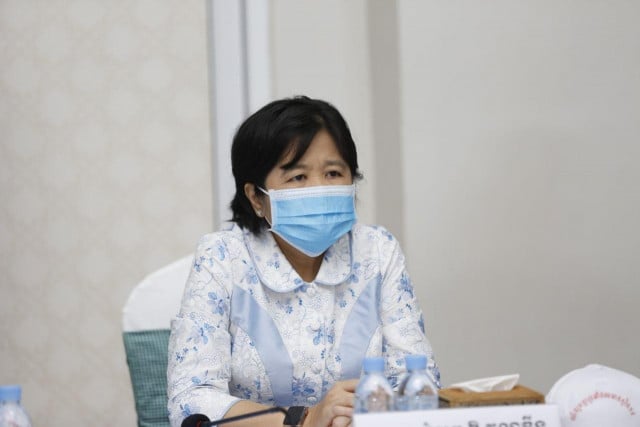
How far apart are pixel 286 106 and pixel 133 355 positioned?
Answer: 71cm

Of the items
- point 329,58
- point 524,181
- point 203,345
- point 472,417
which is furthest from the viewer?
point 329,58

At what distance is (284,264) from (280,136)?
28 centimetres

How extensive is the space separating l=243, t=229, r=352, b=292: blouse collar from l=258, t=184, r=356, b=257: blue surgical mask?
2.3 inches

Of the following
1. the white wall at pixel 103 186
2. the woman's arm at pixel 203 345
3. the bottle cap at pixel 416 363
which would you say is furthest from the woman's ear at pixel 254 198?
the white wall at pixel 103 186

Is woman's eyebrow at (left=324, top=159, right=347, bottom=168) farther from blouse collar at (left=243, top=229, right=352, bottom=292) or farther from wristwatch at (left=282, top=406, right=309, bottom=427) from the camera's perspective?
wristwatch at (left=282, top=406, right=309, bottom=427)

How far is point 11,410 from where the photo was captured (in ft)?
4.04

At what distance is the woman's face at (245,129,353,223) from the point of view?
74.4 inches

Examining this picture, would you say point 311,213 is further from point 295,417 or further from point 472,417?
point 472,417

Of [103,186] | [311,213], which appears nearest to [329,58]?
[103,186]

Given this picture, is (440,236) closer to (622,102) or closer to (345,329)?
(622,102)

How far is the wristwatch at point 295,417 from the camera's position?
1.43 metres

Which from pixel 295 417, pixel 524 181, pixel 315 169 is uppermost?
pixel 315 169

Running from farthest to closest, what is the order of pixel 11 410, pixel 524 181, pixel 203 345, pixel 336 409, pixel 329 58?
pixel 329 58
pixel 524 181
pixel 203 345
pixel 336 409
pixel 11 410

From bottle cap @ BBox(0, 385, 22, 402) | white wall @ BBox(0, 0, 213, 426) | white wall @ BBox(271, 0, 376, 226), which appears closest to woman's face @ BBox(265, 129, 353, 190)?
bottle cap @ BBox(0, 385, 22, 402)
